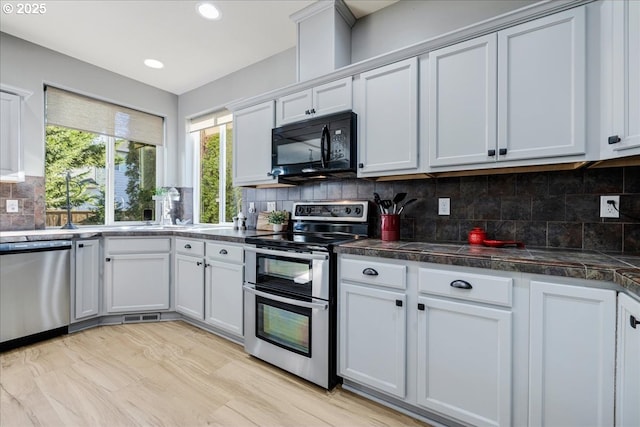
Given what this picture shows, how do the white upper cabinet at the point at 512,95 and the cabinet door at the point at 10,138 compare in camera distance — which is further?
the cabinet door at the point at 10,138

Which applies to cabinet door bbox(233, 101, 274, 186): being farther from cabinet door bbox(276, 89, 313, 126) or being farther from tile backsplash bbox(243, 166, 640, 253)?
tile backsplash bbox(243, 166, 640, 253)

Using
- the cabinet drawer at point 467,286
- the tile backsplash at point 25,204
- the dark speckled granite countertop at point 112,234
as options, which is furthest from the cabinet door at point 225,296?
the tile backsplash at point 25,204

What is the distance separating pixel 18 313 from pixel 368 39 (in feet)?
11.8

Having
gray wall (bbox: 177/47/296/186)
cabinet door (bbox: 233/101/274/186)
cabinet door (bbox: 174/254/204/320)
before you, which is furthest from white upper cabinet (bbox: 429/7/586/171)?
cabinet door (bbox: 174/254/204/320)

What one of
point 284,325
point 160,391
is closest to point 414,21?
point 284,325

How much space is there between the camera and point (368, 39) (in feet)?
7.97

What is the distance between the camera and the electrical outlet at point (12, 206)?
2662 millimetres

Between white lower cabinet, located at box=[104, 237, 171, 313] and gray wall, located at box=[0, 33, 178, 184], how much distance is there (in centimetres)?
113

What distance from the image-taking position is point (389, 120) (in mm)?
1959

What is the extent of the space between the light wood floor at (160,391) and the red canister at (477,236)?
1086 millimetres

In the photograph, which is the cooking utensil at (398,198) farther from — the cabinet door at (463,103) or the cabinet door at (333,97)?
the cabinet door at (333,97)

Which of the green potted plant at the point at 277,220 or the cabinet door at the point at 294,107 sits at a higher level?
the cabinet door at the point at 294,107

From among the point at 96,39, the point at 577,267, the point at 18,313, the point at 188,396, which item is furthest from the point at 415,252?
the point at 96,39

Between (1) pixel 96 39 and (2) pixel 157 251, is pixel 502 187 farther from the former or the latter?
(1) pixel 96 39
